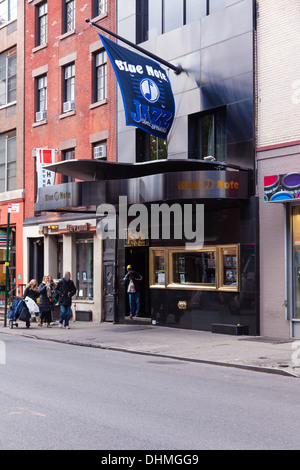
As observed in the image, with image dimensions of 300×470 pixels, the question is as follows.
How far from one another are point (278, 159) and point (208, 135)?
3067 mm

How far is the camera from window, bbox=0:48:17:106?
28.4 m

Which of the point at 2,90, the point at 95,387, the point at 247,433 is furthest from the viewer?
the point at 2,90

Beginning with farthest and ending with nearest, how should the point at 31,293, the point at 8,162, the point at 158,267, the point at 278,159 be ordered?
the point at 8,162
the point at 31,293
the point at 158,267
the point at 278,159

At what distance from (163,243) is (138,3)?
805 cm

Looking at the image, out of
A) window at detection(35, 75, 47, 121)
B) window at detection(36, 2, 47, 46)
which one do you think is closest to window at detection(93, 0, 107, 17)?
window at detection(36, 2, 47, 46)

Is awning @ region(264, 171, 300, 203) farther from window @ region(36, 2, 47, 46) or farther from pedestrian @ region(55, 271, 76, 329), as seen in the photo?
window @ region(36, 2, 47, 46)

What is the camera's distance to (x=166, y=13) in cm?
1981

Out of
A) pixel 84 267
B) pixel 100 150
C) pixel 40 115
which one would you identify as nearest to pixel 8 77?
pixel 40 115

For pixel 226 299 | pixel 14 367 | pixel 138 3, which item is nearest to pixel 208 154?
pixel 226 299

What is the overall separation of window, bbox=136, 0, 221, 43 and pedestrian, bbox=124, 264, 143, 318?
7727 mm

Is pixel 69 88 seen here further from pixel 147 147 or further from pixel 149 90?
pixel 149 90

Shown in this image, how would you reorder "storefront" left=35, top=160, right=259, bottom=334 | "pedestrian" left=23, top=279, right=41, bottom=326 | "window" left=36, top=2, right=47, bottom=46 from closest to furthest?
"storefront" left=35, top=160, right=259, bottom=334
"pedestrian" left=23, top=279, right=41, bottom=326
"window" left=36, top=2, right=47, bottom=46

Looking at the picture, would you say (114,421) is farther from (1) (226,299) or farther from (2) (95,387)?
(1) (226,299)
